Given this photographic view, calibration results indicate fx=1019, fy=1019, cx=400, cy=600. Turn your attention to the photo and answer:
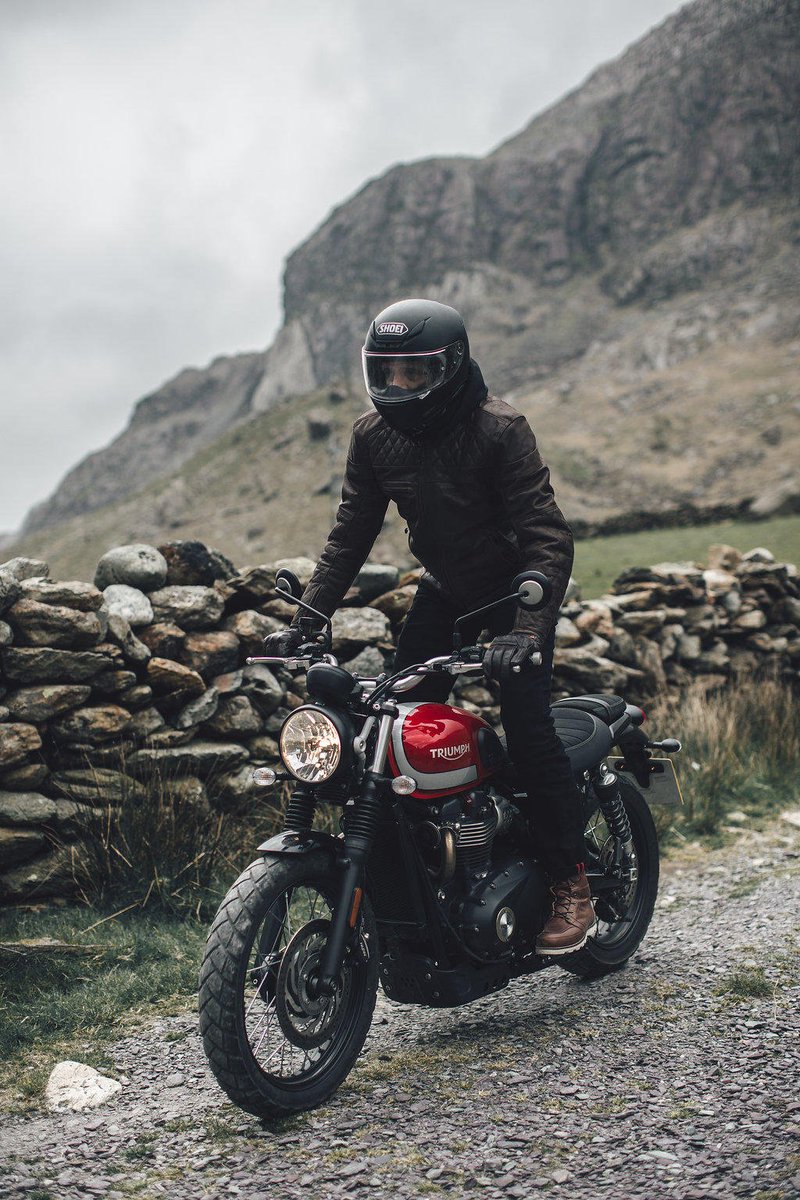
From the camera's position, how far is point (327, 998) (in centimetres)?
290

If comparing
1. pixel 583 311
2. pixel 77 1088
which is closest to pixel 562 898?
pixel 77 1088

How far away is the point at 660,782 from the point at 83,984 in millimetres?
2403

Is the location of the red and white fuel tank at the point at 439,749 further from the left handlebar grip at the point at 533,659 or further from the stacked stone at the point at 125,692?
the stacked stone at the point at 125,692

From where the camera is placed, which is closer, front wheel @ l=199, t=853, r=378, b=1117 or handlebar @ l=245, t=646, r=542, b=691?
front wheel @ l=199, t=853, r=378, b=1117

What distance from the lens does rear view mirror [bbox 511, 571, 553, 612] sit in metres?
2.80

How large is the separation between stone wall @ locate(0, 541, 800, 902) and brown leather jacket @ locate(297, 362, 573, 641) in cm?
178

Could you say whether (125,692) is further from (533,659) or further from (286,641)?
(533,659)

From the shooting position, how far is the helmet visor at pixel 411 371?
3.21 m

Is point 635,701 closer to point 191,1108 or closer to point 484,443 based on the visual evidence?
point 484,443

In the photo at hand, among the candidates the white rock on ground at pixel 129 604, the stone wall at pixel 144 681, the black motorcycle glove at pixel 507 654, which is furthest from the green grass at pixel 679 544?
the black motorcycle glove at pixel 507 654

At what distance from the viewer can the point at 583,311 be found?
7519 centimetres

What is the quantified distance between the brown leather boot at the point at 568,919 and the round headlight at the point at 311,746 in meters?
1.05

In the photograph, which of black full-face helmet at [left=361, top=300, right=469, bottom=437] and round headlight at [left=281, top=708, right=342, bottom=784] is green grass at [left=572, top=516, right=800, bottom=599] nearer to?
black full-face helmet at [left=361, top=300, right=469, bottom=437]

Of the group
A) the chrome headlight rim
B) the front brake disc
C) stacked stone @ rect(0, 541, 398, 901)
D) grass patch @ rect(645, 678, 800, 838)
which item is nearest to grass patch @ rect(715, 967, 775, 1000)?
the front brake disc
